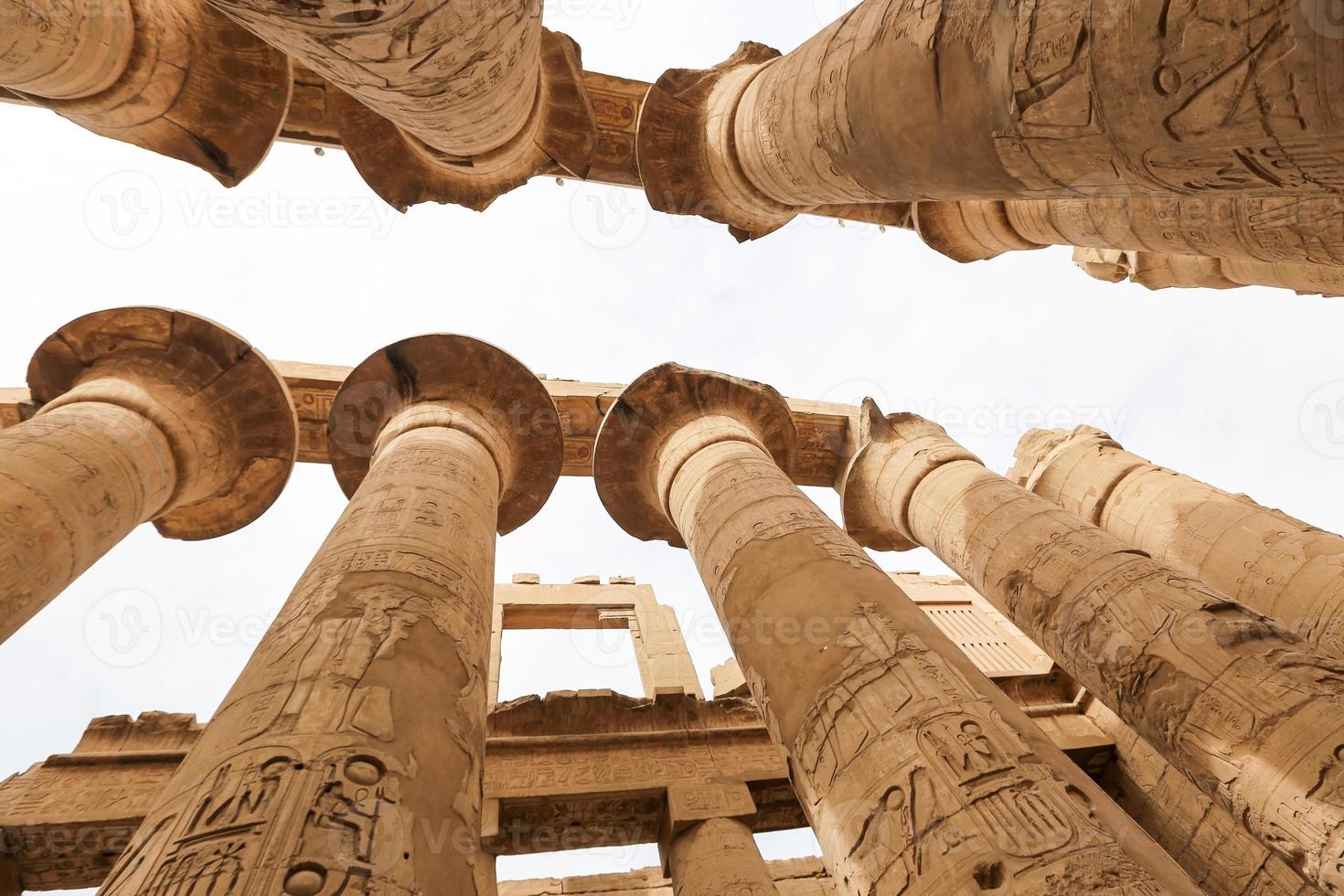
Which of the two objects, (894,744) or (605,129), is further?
(605,129)

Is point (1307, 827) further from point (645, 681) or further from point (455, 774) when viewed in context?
point (645, 681)

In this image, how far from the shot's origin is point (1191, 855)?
660 centimetres

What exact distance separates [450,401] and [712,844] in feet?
15.2

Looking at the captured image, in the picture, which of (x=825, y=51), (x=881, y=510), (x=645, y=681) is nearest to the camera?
(x=825, y=51)

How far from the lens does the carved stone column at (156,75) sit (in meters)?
4.57

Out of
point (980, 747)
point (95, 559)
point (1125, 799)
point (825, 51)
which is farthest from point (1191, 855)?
point (95, 559)

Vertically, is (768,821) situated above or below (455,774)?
above

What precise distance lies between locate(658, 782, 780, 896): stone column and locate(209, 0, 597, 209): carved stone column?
598 cm

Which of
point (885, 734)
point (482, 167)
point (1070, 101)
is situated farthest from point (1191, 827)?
point (482, 167)

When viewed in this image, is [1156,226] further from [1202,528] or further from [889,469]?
A: [889,469]

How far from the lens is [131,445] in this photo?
18.9 feet

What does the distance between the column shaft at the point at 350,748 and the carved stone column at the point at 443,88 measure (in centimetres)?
252

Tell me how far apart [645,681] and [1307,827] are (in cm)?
711

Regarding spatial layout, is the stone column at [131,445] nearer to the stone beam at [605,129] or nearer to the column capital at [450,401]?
the column capital at [450,401]
